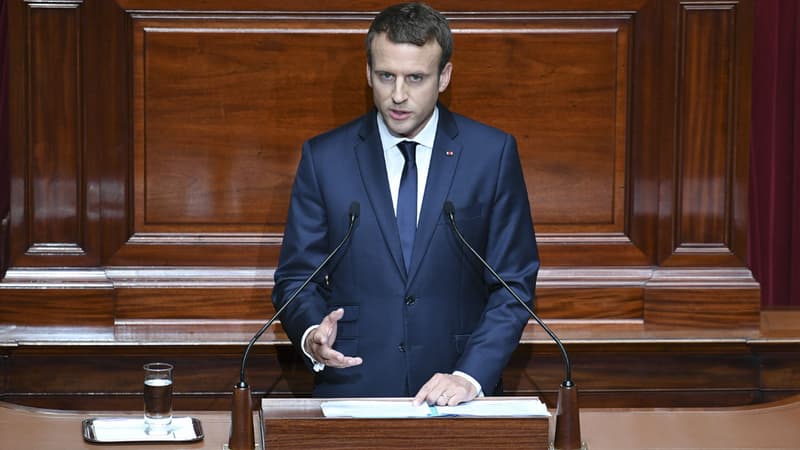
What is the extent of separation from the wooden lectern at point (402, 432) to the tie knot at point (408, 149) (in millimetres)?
843

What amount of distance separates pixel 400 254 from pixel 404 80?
387mm

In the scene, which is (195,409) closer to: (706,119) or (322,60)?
(322,60)

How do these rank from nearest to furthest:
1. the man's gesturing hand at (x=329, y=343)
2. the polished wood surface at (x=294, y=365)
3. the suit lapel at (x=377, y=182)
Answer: the man's gesturing hand at (x=329, y=343)
the suit lapel at (x=377, y=182)
the polished wood surface at (x=294, y=365)

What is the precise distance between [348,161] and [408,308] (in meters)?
0.36

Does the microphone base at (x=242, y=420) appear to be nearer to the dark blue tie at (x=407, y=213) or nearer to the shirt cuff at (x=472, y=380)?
the shirt cuff at (x=472, y=380)

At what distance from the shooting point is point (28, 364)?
361 centimetres

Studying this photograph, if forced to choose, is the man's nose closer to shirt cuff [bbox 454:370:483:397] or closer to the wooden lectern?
shirt cuff [bbox 454:370:483:397]

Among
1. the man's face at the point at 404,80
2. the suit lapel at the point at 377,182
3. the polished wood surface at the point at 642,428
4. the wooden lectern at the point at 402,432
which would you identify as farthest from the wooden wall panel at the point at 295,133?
the wooden lectern at the point at 402,432

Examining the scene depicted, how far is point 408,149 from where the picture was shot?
2965 millimetres

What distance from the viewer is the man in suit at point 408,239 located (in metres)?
2.92

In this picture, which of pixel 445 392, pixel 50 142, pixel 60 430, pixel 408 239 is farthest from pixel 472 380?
pixel 50 142

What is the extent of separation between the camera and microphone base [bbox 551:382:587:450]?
235cm

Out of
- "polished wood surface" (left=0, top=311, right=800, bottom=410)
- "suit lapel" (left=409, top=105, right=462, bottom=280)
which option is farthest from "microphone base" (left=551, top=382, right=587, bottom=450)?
"polished wood surface" (left=0, top=311, right=800, bottom=410)

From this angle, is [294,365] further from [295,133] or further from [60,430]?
[60,430]
